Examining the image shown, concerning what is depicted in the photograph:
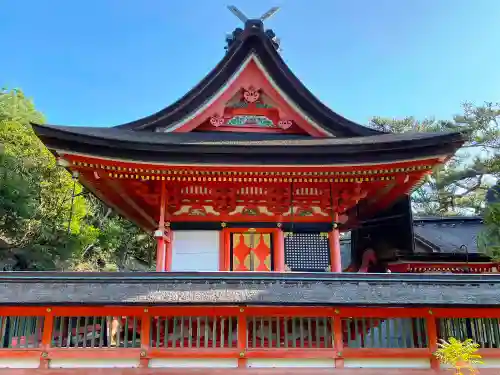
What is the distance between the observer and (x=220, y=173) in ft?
27.7

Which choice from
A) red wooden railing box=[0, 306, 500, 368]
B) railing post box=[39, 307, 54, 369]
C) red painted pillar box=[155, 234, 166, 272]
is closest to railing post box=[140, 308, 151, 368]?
red wooden railing box=[0, 306, 500, 368]

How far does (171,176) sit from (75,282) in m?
2.76

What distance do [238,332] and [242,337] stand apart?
0.10 metres

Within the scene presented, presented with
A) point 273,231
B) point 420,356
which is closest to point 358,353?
point 420,356

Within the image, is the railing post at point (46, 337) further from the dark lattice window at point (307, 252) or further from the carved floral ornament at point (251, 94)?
the carved floral ornament at point (251, 94)

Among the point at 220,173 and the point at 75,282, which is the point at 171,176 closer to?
the point at 220,173

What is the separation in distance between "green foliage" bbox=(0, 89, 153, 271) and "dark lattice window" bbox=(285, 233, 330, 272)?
32.1ft

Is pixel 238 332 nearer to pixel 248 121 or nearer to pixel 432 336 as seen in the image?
pixel 432 336

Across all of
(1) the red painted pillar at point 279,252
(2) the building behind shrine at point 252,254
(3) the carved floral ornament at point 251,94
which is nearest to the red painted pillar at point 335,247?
(2) the building behind shrine at point 252,254

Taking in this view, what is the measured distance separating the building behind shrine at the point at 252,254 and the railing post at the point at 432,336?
0.08 feet

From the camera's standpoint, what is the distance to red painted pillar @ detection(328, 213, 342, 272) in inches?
367

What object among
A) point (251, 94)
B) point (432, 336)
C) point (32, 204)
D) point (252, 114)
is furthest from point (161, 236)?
point (32, 204)

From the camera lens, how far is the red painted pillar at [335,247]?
30.6 ft

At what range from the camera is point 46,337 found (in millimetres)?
6637
